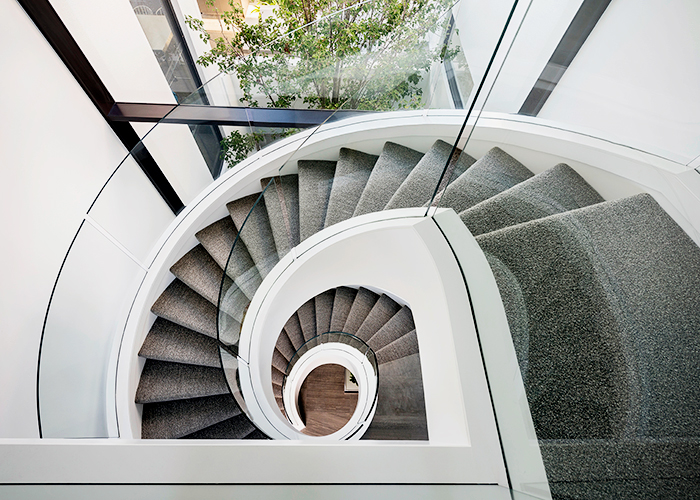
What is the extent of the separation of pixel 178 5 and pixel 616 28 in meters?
4.82

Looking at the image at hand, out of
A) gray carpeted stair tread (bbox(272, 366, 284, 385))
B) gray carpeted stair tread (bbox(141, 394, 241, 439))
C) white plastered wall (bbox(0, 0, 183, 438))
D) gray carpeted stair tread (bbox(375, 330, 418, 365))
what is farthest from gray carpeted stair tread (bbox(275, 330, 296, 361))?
white plastered wall (bbox(0, 0, 183, 438))

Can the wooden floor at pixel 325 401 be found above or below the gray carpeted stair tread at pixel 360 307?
below

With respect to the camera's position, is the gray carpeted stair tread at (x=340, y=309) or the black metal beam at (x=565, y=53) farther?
the gray carpeted stair tread at (x=340, y=309)

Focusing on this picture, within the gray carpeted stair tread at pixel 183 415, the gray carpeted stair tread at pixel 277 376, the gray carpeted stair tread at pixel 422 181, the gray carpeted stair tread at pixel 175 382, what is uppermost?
the gray carpeted stair tread at pixel 422 181

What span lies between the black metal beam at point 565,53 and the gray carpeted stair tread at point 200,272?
3291 millimetres

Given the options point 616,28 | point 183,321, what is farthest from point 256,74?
point 616,28

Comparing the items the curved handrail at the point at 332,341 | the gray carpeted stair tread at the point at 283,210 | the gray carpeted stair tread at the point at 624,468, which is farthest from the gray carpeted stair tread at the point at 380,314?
the gray carpeted stair tread at the point at 624,468

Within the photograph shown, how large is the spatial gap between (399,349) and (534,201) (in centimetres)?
315

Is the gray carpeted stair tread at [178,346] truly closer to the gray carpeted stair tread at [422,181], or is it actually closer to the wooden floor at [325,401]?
the gray carpeted stair tread at [422,181]

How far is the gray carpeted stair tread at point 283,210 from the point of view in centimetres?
240

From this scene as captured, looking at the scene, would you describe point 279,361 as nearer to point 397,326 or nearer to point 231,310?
point 397,326

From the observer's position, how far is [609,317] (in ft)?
4.58

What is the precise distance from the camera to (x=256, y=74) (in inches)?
127

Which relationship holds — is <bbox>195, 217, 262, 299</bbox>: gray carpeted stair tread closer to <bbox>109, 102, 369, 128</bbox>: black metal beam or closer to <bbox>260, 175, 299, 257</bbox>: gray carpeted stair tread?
<bbox>260, 175, 299, 257</bbox>: gray carpeted stair tread
